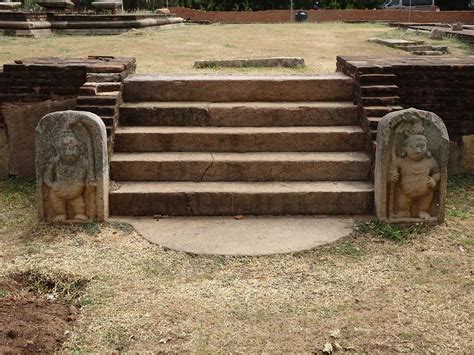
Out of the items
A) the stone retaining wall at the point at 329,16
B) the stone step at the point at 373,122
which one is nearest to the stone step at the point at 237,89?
the stone step at the point at 373,122

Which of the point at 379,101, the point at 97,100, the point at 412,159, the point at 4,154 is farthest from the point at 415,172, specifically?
the point at 4,154

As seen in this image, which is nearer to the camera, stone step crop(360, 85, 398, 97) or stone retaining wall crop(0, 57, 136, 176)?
stone step crop(360, 85, 398, 97)

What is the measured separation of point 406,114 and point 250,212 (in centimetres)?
147

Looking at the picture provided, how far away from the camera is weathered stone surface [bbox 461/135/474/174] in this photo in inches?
232

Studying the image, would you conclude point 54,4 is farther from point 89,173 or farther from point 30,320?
point 30,320

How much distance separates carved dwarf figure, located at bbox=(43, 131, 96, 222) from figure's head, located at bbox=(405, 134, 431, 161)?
2.45 m

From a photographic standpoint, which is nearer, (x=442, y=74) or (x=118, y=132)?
(x=118, y=132)

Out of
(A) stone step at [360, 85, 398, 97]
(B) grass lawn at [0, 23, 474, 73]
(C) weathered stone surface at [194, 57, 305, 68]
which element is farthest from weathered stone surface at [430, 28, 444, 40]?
(A) stone step at [360, 85, 398, 97]

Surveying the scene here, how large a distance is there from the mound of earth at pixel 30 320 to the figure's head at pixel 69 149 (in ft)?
3.67

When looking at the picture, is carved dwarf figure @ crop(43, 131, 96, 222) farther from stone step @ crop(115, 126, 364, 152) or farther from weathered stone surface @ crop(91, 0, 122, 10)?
weathered stone surface @ crop(91, 0, 122, 10)

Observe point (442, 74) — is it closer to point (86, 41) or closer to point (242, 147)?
point (242, 147)

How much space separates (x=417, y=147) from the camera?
450 cm

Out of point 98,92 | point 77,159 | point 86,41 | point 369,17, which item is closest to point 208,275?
point 77,159

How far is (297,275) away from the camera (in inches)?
154
